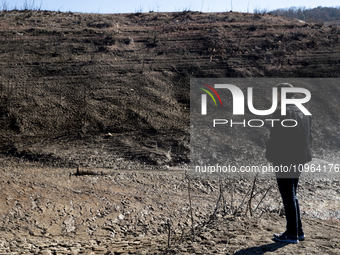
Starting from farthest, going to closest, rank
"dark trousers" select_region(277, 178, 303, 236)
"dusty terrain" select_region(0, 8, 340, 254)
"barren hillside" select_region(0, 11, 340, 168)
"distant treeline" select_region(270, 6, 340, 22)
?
"distant treeline" select_region(270, 6, 340, 22), "barren hillside" select_region(0, 11, 340, 168), "dusty terrain" select_region(0, 8, 340, 254), "dark trousers" select_region(277, 178, 303, 236)

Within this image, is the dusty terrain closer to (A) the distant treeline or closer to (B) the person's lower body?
(B) the person's lower body

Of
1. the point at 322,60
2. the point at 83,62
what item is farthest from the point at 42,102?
the point at 322,60

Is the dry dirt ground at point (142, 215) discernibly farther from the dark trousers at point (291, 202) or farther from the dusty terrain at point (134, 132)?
the dark trousers at point (291, 202)

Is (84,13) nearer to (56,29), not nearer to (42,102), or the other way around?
(56,29)

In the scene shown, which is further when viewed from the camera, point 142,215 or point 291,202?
point 142,215

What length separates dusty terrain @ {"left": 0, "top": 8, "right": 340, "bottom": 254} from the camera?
4.33 meters

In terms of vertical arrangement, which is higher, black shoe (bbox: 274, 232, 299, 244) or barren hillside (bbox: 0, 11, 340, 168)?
barren hillside (bbox: 0, 11, 340, 168)

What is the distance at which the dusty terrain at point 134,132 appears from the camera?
4332 millimetres

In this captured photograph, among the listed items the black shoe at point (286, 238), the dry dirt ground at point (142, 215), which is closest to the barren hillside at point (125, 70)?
the dry dirt ground at point (142, 215)

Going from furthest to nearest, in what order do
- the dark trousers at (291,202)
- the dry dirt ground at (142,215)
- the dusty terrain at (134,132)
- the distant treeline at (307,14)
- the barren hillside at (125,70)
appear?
the distant treeline at (307,14) < the barren hillside at (125,70) < the dusty terrain at (134,132) < the dry dirt ground at (142,215) < the dark trousers at (291,202)

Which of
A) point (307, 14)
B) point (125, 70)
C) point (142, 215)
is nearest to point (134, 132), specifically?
point (125, 70)

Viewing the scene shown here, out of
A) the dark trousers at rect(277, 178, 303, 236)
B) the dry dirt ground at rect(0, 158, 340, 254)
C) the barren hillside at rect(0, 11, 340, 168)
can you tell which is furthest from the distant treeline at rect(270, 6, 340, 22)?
the dark trousers at rect(277, 178, 303, 236)

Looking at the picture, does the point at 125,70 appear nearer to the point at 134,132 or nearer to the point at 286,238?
the point at 134,132

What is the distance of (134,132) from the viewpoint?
8.77 m
